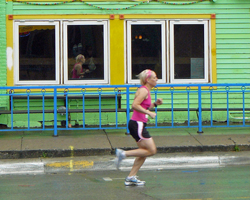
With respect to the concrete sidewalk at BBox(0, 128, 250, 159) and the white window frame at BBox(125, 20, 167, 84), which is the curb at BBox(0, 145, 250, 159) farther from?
the white window frame at BBox(125, 20, 167, 84)

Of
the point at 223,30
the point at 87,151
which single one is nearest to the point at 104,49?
the point at 223,30

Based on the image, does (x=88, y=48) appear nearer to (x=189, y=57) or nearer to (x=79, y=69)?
(x=79, y=69)

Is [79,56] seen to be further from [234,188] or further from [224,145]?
→ [234,188]

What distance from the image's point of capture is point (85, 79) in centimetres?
1149

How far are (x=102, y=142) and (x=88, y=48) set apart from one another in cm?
314

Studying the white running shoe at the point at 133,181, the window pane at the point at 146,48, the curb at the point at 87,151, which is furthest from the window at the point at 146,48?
the white running shoe at the point at 133,181

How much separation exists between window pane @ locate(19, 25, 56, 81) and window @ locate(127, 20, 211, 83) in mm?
1992

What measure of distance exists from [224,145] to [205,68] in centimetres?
323

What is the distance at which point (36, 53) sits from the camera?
11.4 metres

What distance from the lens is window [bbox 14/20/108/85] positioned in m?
11.3

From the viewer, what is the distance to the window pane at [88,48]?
449 inches

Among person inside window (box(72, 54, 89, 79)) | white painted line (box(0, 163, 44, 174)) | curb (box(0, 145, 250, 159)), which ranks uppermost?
person inside window (box(72, 54, 89, 79))

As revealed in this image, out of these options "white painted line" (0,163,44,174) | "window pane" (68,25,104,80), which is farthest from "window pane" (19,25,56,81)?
"white painted line" (0,163,44,174)

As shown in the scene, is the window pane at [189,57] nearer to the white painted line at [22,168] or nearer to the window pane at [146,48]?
the window pane at [146,48]
